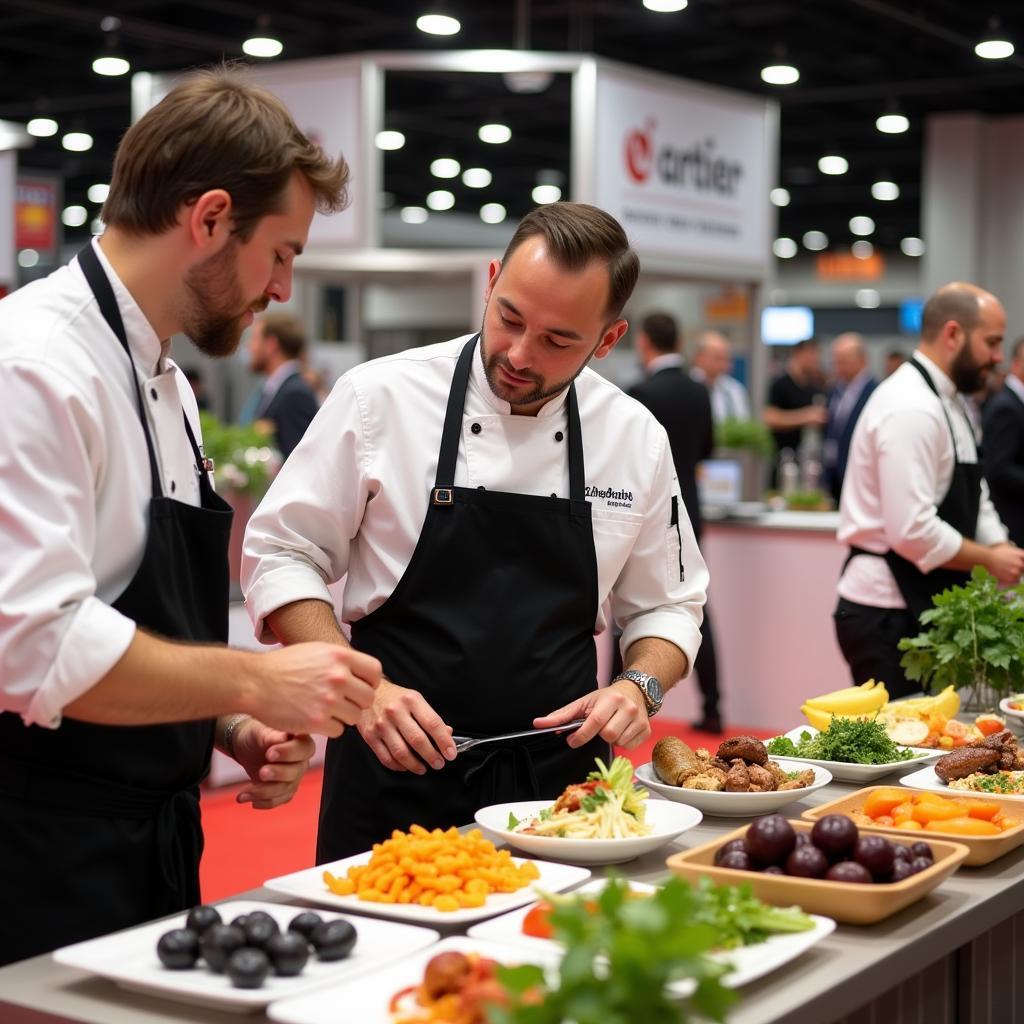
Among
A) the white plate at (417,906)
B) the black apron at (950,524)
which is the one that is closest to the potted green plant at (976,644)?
the black apron at (950,524)

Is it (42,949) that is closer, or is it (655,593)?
(42,949)

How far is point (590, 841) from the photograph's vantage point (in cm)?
195

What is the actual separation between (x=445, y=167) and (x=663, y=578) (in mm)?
16239

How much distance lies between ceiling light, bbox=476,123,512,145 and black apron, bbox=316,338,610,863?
42.5ft

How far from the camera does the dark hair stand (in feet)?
22.9

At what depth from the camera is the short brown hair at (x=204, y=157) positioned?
5.82 feet

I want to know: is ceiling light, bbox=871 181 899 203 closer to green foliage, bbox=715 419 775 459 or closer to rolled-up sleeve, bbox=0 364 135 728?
green foliage, bbox=715 419 775 459

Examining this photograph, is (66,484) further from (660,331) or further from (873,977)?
(660,331)

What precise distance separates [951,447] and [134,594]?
9.97 feet

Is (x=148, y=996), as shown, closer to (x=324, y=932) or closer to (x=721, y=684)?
(x=324, y=932)

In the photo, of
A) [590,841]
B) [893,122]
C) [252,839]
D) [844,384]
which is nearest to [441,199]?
[893,122]

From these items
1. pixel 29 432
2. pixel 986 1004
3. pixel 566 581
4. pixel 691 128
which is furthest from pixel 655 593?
pixel 691 128

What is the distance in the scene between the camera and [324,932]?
1.57m

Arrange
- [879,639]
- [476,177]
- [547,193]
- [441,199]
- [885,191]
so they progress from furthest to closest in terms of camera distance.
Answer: [441,199], [885,191], [547,193], [476,177], [879,639]
